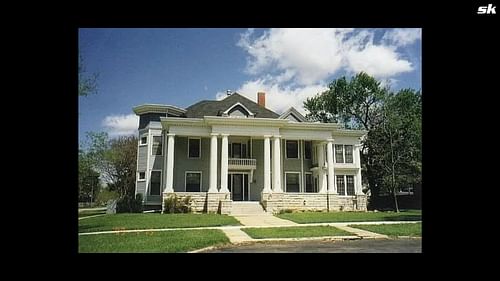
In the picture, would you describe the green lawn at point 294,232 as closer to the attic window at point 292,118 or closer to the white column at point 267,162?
the white column at point 267,162

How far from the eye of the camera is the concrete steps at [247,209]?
13.9 meters

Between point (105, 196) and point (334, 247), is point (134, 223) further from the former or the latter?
point (334, 247)

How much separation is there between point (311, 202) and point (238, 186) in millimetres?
2988

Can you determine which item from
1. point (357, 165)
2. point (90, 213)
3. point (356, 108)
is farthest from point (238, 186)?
point (90, 213)

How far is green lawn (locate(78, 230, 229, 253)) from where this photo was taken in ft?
20.4

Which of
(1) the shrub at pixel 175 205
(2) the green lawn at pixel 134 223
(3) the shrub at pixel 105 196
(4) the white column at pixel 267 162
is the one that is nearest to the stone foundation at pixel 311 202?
(4) the white column at pixel 267 162

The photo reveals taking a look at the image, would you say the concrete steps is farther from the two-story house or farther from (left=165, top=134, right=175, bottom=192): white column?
(left=165, top=134, right=175, bottom=192): white column

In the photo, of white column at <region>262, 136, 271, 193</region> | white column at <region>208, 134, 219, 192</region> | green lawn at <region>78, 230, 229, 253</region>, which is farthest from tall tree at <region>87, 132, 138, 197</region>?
white column at <region>262, 136, 271, 193</region>

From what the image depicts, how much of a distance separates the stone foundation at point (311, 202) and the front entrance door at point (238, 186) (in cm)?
155

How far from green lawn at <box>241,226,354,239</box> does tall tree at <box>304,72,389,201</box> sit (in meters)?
6.25

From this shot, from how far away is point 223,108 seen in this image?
16.2 meters
